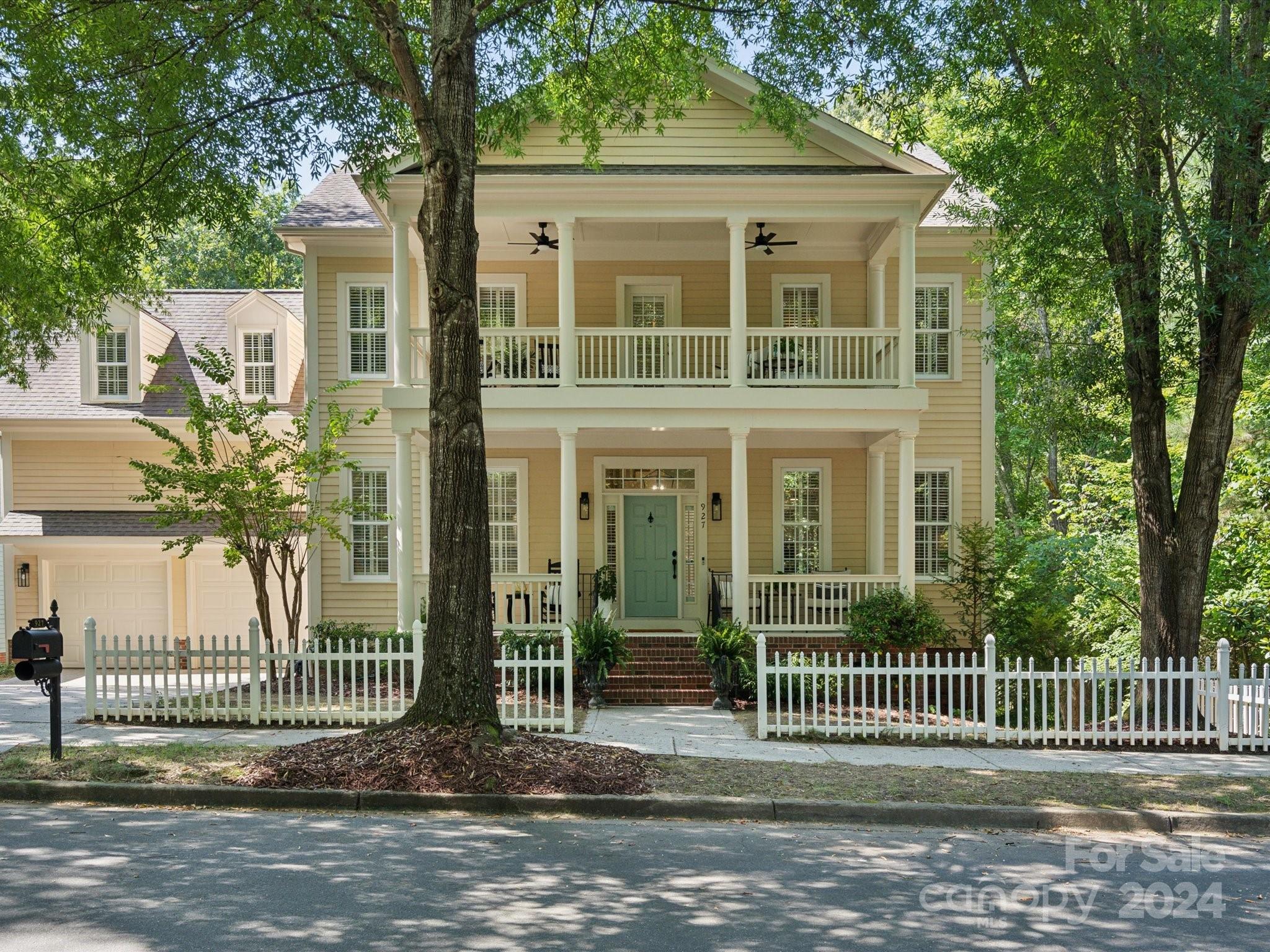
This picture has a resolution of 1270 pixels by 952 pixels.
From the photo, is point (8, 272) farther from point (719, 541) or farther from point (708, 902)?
point (708, 902)

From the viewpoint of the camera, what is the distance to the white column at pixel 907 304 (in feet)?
47.4

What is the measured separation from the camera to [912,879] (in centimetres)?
625

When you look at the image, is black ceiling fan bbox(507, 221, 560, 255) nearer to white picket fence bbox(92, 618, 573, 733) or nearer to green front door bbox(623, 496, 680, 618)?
green front door bbox(623, 496, 680, 618)

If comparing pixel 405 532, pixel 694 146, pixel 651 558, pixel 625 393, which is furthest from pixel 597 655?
pixel 694 146

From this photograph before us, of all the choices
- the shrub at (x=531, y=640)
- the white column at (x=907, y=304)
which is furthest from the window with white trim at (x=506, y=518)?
the white column at (x=907, y=304)

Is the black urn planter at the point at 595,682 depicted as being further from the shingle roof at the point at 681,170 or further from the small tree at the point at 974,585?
the shingle roof at the point at 681,170

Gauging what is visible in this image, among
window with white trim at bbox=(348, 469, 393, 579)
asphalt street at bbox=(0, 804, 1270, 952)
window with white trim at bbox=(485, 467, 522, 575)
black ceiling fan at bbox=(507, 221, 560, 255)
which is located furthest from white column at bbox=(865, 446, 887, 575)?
asphalt street at bbox=(0, 804, 1270, 952)

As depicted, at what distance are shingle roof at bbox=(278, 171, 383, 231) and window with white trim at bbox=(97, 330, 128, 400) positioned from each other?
4.85 meters

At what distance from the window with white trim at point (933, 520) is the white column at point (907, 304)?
129 inches

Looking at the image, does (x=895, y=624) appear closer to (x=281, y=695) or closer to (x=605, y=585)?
(x=605, y=585)

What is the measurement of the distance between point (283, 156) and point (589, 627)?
7.30 meters

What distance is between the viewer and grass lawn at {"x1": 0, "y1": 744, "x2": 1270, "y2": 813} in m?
8.12

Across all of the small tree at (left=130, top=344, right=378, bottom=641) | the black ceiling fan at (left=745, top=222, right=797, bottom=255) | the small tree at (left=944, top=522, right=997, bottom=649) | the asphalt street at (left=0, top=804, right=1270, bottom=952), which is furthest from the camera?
the small tree at (left=944, top=522, right=997, bottom=649)

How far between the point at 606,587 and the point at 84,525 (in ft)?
33.5
